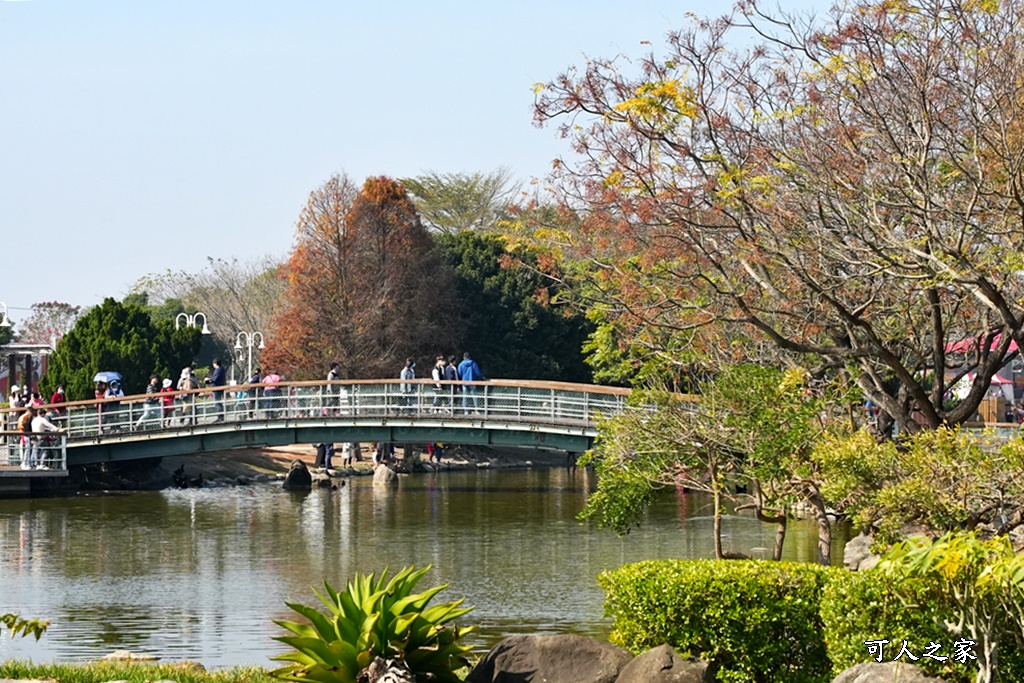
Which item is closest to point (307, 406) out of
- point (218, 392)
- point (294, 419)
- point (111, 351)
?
A: point (294, 419)

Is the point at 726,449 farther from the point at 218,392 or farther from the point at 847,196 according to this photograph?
the point at 218,392

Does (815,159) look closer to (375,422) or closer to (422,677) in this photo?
(422,677)

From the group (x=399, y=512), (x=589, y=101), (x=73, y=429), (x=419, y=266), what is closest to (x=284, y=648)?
(x=589, y=101)

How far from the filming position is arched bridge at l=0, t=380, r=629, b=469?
33.5m

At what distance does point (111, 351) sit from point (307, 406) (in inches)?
418

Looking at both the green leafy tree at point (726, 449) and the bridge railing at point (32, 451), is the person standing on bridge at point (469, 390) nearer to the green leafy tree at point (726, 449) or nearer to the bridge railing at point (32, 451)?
the bridge railing at point (32, 451)

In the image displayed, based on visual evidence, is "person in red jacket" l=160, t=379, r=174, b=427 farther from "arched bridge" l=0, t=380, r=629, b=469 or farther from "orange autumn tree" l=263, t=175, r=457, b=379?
"orange autumn tree" l=263, t=175, r=457, b=379

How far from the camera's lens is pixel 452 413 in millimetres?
33906

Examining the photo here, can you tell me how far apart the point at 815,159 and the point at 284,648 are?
7.67 m

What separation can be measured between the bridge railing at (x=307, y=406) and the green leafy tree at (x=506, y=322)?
15.1m

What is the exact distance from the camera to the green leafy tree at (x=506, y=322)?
169ft

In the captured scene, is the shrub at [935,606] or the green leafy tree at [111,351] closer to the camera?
the shrub at [935,606]

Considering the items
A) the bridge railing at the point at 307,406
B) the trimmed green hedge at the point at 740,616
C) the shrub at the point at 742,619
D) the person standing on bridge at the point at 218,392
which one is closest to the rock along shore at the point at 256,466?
the bridge railing at the point at 307,406

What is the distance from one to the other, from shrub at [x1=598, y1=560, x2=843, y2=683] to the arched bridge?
22231 mm
